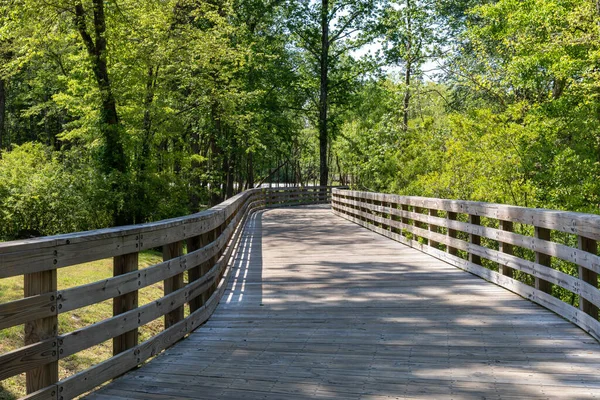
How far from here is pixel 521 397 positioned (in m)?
3.62

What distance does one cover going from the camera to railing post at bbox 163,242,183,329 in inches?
203

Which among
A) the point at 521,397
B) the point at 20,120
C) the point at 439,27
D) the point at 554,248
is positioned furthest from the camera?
the point at 20,120

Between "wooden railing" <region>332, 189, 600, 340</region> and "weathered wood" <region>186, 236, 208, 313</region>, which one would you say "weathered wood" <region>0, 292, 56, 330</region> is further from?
"wooden railing" <region>332, 189, 600, 340</region>

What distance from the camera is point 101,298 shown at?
3.82 m

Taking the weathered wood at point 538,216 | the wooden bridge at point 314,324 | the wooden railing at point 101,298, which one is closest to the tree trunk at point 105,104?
the wooden bridge at point 314,324

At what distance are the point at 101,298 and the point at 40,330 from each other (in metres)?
0.59

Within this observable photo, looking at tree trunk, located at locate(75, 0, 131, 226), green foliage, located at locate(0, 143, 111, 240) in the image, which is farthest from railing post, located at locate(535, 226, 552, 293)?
tree trunk, located at locate(75, 0, 131, 226)

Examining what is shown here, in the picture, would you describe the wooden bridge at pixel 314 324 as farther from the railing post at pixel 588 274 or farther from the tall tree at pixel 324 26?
the tall tree at pixel 324 26

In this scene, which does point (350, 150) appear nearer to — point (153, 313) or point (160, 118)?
point (160, 118)

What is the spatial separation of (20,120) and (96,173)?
3320 cm

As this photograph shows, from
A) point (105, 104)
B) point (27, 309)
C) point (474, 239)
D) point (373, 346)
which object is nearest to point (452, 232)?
point (474, 239)

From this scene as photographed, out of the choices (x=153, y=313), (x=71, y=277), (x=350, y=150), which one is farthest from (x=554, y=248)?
(x=350, y=150)

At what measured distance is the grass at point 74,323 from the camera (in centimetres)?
701

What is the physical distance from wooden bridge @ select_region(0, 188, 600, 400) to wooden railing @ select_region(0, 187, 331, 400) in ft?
0.03
